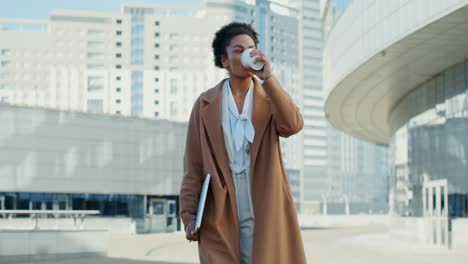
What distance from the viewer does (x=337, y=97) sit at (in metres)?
29.6

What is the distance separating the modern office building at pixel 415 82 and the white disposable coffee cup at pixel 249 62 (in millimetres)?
12715

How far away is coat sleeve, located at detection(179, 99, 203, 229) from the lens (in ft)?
11.2

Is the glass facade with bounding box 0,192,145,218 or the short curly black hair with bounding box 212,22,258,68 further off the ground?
the short curly black hair with bounding box 212,22,258,68

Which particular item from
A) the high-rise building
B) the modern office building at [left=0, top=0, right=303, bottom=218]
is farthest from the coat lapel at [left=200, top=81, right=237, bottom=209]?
the high-rise building

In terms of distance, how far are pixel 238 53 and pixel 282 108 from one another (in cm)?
32

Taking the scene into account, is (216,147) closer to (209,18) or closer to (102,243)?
(102,243)

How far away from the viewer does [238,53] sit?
3381 mm

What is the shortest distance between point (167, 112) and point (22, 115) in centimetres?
9345

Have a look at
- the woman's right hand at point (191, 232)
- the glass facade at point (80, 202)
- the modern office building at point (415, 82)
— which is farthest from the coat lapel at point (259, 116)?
the glass facade at point (80, 202)

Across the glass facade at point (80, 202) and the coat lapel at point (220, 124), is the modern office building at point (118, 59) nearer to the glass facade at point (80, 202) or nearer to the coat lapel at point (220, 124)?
the glass facade at point (80, 202)

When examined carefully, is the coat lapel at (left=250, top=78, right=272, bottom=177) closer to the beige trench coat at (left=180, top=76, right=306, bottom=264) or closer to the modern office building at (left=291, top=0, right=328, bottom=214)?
the beige trench coat at (left=180, top=76, right=306, bottom=264)

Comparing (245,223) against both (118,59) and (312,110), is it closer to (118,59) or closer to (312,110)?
(118,59)

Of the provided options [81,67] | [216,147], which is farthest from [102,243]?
[81,67]

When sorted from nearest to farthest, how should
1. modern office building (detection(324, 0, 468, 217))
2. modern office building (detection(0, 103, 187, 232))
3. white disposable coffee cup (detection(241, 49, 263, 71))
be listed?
white disposable coffee cup (detection(241, 49, 263, 71)) → modern office building (detection(324, 0, 468, 217)) → modern office building (detection(0, 103, 187, 232))
